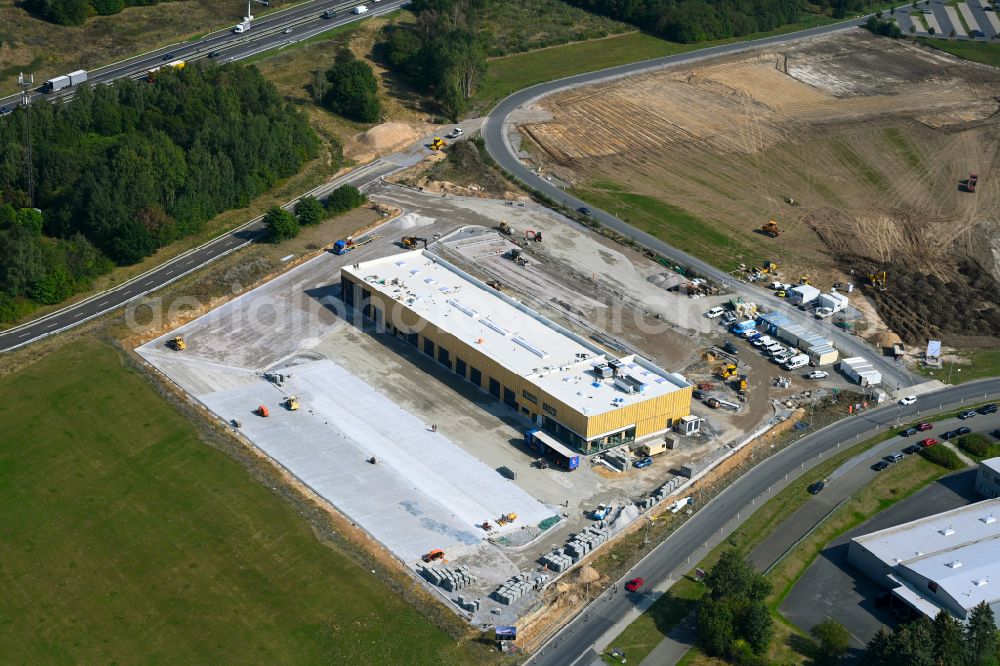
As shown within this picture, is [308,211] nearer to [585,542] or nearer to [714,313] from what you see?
[714,313]

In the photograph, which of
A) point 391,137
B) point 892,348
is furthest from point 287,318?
point 892,348

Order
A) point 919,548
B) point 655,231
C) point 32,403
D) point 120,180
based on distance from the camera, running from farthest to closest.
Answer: point 655,231, point 120,180, point 32,403, point 919,548

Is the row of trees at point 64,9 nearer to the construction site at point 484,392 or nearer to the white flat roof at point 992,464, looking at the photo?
the construction site at point 484,392

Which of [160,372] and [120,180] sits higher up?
[120,180]

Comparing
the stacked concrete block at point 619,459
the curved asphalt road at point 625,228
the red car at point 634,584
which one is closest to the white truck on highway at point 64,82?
the curved asphalt road at point 625,228

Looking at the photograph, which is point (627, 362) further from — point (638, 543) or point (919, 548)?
point (919, 548)

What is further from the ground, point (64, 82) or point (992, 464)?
point (64, 82)

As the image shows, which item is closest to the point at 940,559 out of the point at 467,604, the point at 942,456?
the point at 942,456
